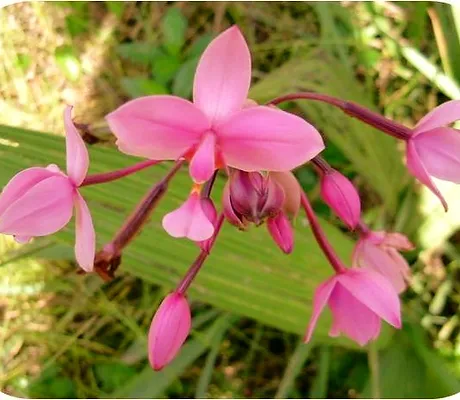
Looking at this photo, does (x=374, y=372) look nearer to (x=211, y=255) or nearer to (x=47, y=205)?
(x=211, y=255)

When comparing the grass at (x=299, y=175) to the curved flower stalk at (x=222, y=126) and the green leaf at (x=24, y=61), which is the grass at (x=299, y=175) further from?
the curved flower stalk at (x=222, y=126)

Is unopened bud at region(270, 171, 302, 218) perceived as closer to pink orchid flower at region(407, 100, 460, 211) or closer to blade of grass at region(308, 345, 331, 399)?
pink orchid flower at region(407, 100, 460, 211)

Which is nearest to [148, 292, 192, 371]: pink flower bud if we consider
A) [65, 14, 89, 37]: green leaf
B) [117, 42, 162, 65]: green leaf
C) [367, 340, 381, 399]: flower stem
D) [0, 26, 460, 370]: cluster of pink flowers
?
[0, 26, 460, 370]: cluster of pink flowers

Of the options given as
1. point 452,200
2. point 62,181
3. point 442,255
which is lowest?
point 442,255

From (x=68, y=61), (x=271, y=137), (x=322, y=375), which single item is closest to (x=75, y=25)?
(x=68, y=61)

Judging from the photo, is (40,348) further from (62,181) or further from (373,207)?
(62,181)

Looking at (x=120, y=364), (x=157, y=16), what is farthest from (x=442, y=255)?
(x=157, y=16)
